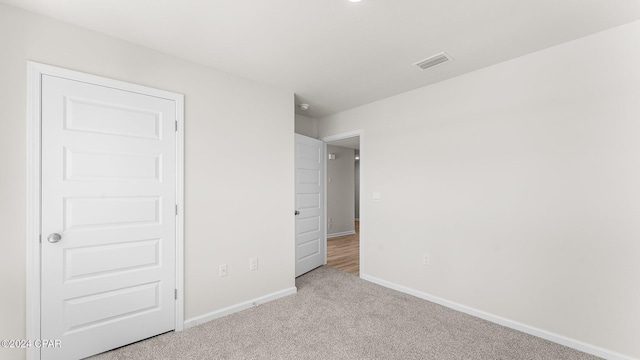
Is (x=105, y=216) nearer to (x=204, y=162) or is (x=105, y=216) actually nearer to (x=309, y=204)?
(x=204, y=162)

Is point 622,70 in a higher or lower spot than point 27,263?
higher

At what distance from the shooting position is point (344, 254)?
508 cm

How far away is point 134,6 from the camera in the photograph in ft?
5.82

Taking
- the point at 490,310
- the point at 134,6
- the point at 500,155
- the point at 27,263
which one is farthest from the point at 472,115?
the point at 27,263

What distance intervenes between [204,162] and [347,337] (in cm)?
208

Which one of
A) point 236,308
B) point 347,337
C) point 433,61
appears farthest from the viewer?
point 236,308

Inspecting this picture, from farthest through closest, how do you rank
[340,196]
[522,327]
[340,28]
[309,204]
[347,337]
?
1. [340,196]
2. [309,204]
3. [522,327]
4. [347,337]
5. [340,28]

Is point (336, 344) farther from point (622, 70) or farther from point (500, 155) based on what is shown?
point (622, 70)

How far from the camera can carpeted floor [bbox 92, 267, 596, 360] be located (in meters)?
2.07

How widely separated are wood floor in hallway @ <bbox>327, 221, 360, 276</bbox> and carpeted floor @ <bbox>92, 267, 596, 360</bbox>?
1.28 metres

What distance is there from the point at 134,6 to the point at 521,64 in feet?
10.3

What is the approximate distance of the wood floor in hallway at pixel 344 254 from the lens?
429 cm

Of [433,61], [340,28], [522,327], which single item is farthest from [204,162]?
[522,327]

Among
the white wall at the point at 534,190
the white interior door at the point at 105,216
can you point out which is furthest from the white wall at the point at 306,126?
the white interior door at the point at 105,216
